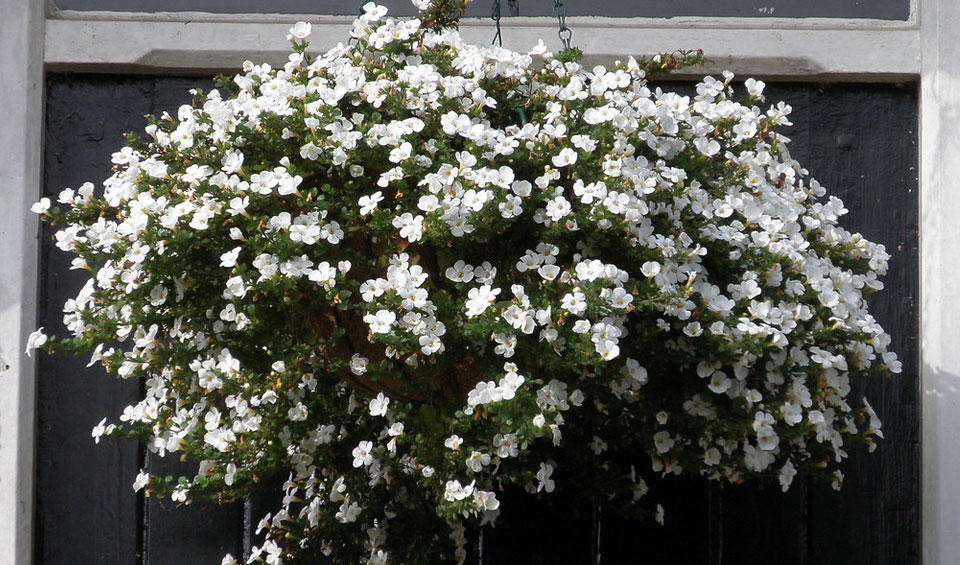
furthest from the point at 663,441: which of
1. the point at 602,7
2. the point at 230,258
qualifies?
the point at 602,7

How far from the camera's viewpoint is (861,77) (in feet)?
7.98

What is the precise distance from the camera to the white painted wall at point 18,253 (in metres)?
2.26

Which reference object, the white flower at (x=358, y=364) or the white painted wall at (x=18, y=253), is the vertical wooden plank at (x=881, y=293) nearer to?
the white flower at (x=358, y=364)

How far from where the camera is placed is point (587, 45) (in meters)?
2.41

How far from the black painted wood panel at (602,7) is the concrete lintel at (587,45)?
57 mm

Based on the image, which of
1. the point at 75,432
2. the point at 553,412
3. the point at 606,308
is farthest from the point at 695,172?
the point at 75,432

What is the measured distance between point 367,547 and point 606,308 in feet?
2.31

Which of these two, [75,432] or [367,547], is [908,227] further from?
[75,432]

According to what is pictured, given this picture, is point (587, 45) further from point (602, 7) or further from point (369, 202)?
point (369, 202)

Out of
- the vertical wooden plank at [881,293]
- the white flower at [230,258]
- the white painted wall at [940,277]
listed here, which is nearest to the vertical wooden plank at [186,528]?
the white flower at [230,258]

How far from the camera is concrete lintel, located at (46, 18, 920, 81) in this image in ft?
7.84

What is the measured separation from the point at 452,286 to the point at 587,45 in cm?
90

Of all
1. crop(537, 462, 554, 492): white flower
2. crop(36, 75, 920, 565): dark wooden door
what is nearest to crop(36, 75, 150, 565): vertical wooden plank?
crop(36, 75, 920, 565): dark wooden door

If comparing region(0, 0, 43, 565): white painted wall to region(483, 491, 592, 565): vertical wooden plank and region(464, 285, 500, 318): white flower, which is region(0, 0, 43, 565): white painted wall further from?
region(464, 285, 500, 318): white flower
